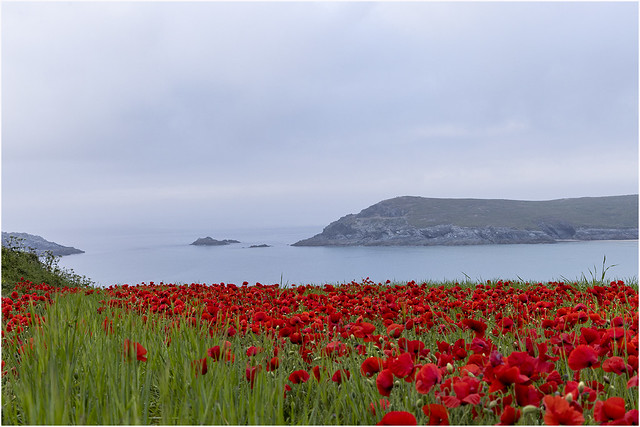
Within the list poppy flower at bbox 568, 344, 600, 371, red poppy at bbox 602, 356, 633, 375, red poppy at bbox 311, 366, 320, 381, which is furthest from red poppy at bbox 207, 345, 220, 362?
red poppy at bbox 602, 356, 633, 375

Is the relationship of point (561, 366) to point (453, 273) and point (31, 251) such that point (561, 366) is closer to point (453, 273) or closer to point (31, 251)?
point (453, 273)

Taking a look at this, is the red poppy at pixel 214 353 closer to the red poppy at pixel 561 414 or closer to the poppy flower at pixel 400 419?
the poppy flower at pixel 400 419

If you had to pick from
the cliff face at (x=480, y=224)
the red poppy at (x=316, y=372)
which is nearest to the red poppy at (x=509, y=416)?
the red poppy at (x=316, y=372)

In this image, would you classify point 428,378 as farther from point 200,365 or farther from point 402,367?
point 200,365

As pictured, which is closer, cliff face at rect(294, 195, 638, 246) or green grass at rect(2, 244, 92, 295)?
green grass at rect(2, 244, 92, 295)

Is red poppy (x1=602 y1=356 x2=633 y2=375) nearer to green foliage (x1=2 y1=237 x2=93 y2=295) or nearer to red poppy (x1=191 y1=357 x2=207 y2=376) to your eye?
red poppy (x1=191 y1=357 x2=207 y2=376)

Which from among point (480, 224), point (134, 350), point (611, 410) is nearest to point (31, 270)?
point (134, 350)
